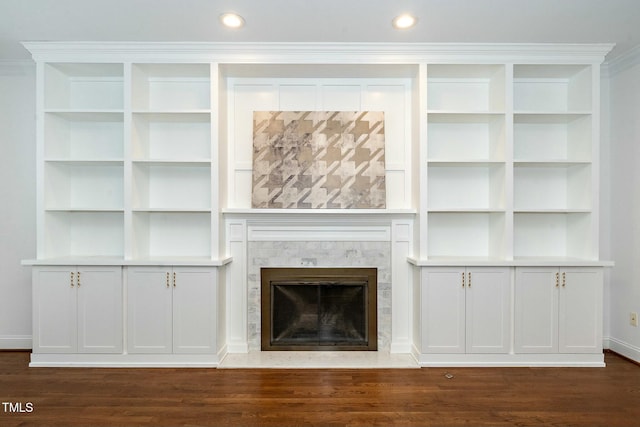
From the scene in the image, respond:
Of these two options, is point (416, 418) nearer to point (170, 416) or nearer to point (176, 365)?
point (170, 416)

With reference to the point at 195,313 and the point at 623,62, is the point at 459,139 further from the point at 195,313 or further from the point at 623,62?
the point at 195,313

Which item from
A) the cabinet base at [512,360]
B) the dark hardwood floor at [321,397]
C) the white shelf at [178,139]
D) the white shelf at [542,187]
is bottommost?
the dark hardwood floor at [321,397]

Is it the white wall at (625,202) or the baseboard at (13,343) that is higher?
the white wall at (625,202)

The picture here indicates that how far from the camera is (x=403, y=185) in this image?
3619mm

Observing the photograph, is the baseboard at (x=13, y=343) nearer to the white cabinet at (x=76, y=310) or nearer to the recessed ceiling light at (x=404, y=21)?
the white cabinet at (x=76, y=310)

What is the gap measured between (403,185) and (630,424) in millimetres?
2325

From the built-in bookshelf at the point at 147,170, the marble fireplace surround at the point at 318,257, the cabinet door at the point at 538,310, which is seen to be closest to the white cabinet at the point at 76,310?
the built-in bookshelf at the point at 147,170

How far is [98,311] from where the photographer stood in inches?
127

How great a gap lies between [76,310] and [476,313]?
3.41m

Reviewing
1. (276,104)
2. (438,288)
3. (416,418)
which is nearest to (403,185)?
(438,288)

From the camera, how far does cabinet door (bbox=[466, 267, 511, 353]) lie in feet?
10.6

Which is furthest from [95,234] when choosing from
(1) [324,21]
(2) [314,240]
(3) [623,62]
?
(3) [623,62]

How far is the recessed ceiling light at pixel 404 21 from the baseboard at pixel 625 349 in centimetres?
343

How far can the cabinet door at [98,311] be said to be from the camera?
3.22 metres
